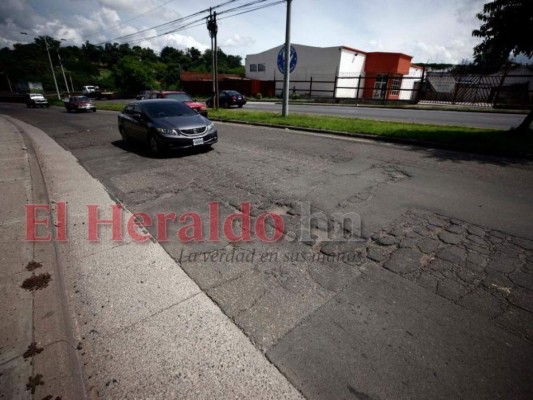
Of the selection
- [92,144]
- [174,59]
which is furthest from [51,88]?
[92,144]

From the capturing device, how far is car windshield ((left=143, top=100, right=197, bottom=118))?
27.0ft

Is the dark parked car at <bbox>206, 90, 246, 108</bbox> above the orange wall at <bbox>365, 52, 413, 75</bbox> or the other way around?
the other way around

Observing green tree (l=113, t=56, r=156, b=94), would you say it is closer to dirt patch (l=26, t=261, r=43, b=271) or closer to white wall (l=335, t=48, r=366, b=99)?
white wall (l=335, t=48, r=366, b=99)

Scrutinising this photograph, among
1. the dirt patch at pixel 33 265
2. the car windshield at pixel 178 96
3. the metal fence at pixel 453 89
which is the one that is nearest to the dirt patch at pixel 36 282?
the dirt patch at pixel 33 265

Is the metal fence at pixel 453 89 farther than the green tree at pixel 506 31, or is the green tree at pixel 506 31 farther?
the metal fence at pixel 453 89

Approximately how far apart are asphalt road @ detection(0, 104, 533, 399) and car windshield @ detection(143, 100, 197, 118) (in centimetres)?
246

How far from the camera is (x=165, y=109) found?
848 cm

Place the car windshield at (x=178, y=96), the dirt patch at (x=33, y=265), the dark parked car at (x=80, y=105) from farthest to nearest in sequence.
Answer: the dark parked car at (x=80, y=105), the car windshield at (x=178, y=96), the dirt patch at (x=33, y=265)

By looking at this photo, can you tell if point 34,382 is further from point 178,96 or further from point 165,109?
point 178,96

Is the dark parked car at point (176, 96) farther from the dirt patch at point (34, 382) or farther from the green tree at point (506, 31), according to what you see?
the dirt patch at point (34, 382)

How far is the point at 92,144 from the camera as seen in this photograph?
10203 millimetres

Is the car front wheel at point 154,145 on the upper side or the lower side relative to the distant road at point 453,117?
lower

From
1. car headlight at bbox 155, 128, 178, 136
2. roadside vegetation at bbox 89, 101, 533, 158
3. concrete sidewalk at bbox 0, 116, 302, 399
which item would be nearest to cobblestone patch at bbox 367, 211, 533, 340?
concrete sidewalk at bbox 0, 116, 302, 399

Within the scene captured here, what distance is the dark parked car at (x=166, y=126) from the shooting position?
7.57 m
